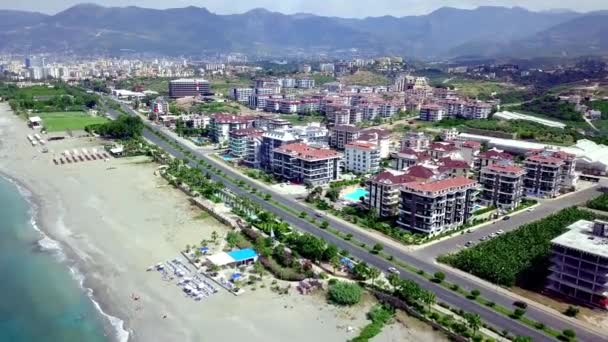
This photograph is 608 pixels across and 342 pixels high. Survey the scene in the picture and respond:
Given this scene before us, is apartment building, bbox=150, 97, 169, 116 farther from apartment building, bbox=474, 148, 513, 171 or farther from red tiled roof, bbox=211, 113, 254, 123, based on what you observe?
apartment building, bbox=474, 148, 513, 171

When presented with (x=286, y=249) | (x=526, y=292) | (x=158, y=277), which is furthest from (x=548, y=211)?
(x=158, y=277)

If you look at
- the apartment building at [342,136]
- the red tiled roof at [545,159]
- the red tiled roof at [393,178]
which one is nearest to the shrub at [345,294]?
the red tiled roof at [393,178]

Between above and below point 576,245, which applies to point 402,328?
below

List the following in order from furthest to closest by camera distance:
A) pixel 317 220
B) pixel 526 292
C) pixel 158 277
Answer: pixel 317 220
pixel 158 277
pixel 526 292

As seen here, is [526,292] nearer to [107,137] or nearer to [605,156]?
[605,156]

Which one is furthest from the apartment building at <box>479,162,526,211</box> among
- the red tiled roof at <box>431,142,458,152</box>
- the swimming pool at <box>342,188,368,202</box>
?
the swimming pool at <box>342,188,368,202</box>

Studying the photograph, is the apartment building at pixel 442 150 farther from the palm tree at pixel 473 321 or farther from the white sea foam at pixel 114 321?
the white sea foam at pixel 114 321

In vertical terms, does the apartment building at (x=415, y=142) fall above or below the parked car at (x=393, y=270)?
above
